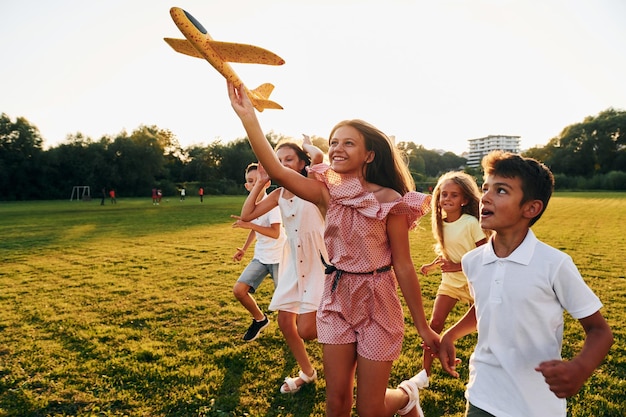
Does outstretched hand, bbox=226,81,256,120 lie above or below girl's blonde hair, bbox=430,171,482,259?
above

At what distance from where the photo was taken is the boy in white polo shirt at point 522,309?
1968 millimetres

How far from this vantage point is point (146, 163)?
225ft

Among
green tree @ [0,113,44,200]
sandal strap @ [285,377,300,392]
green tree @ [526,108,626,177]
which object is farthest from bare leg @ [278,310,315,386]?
green tree @ [526,108,626,177]

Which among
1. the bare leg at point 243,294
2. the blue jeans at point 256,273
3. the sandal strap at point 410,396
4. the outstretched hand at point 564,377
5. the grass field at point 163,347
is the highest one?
the outstretched hand at point 564,377

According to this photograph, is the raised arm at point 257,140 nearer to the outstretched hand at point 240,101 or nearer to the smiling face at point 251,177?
the outstretched hand at point 240,101

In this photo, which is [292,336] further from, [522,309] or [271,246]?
[522,309]

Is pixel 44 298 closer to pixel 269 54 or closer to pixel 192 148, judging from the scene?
pixel 269 54

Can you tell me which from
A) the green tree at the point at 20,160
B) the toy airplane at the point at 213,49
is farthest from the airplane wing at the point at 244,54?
the green tree at the point at 20,160

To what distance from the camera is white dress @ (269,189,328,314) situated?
4.07 m

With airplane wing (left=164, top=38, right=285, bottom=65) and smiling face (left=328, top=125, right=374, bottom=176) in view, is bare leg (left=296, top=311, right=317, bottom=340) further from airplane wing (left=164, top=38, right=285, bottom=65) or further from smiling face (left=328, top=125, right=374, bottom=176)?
airplane wing (left=164, top=38, right=285, bottom=65)

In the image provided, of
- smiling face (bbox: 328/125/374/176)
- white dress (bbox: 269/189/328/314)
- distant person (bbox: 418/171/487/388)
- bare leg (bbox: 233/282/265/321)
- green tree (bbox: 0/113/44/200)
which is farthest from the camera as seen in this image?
green tree (bbox: 0/113/44/200)

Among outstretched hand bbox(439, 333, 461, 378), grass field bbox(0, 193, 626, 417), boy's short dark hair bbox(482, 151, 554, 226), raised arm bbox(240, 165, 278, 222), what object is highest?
boy's short dark hair bbox(482, 151, 554, 226)

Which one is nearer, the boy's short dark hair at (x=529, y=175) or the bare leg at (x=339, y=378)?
the boy's short dark hair at (x=529, y=175)

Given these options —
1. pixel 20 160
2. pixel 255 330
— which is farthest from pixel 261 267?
pixel 20 160
